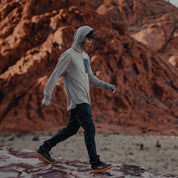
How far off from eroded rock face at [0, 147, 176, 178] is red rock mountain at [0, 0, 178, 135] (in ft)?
21.3

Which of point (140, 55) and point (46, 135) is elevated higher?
point (140, 55)

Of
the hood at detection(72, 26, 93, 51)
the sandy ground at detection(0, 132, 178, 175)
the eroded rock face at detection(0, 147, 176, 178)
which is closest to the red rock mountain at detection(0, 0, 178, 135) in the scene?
the sandy ground at detection(0, 132, 178, 175)

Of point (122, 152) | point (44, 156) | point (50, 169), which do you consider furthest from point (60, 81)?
point (50, 169)

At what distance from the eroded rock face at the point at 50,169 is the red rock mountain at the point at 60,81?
651 cm

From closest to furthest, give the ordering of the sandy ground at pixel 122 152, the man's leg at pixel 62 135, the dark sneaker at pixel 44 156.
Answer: the man's leg at pixel 62 135 < the dark sneaker at pixel 44 156 < the sandy ground at pixel 122 152

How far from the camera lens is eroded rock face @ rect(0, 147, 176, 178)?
3.04 m

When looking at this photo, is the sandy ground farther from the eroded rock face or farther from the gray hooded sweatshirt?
the gray hooded sweatshirt

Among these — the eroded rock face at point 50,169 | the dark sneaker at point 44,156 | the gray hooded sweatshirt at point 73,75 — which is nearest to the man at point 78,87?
the gray hooded sweatshirt at point 73,75

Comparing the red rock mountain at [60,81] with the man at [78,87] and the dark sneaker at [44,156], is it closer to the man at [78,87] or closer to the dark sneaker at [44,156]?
the dark sneaker at [44,156]

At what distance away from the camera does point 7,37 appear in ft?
44.2

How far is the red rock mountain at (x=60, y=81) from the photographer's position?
10.7m

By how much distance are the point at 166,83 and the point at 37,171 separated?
41.4 feet

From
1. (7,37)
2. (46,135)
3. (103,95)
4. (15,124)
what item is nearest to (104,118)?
(103,95)

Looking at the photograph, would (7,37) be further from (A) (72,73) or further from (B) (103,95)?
(A) (72,73)
